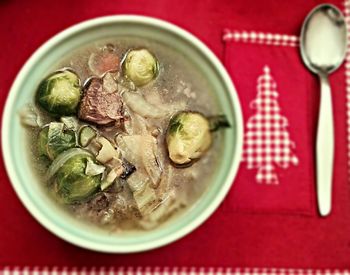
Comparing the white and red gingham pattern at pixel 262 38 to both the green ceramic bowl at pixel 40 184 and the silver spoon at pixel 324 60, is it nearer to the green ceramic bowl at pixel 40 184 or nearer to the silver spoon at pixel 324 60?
the silver spoon at pixel 324 60

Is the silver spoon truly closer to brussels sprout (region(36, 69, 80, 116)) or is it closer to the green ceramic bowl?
the green ceramic bowl

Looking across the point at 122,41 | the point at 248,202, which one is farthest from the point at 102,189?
the point at 248,202

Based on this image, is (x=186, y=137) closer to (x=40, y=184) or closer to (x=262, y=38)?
(x=40, y=184)

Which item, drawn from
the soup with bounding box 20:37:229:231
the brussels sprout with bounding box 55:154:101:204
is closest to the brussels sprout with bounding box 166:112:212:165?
the soup with bounding box 20:37:229:231

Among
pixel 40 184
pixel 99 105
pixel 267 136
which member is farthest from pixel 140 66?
pixel 267 136

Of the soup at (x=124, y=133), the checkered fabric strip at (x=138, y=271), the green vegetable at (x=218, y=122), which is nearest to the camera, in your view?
the soup at (x=124, y=133)

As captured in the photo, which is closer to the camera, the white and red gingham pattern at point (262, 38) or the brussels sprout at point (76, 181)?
the brussels sprout at point (76, 181)

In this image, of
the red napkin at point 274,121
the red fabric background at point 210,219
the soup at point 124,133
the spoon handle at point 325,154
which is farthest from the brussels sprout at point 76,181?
the spoon handle at point 325,154
